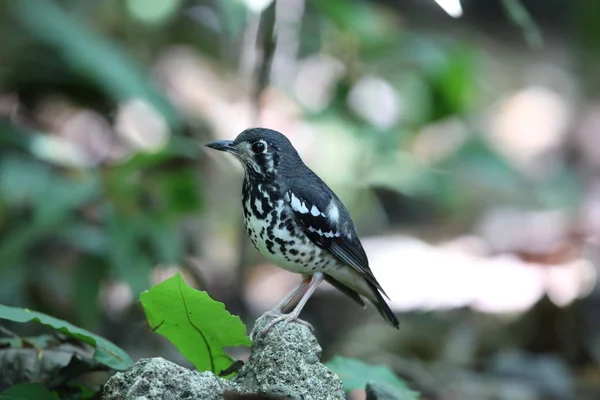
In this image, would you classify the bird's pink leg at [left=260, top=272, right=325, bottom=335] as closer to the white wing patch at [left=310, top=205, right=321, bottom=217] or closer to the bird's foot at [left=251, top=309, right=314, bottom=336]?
the bird's foot at [left=251, top=309, right=314, bottom=336]

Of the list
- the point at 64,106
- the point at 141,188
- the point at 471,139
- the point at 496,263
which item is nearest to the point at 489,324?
the point at 496,263

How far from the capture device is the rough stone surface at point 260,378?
2.95 m

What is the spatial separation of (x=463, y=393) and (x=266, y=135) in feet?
8.86

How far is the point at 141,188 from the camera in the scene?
5832 millimetres

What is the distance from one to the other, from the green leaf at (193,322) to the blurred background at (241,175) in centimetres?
191

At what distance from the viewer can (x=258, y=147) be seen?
391 centimetres

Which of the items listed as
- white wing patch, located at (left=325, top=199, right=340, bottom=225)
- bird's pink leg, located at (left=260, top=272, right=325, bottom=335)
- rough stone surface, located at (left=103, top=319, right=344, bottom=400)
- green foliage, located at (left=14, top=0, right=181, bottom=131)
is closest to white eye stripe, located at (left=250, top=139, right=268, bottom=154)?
white wing patch, located at (left=325, top=199, right=340, bottom=225)

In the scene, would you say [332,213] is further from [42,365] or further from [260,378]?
[42,365]

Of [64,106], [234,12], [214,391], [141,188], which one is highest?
[64,106]

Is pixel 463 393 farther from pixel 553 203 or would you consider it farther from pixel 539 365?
pixel 553 203

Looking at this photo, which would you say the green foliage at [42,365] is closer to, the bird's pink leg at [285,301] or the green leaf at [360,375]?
the bird's pink leg at [285,301]

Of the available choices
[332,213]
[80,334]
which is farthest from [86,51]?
[80,334]

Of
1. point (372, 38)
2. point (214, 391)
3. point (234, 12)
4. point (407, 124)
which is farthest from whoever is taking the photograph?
point (407, 124)

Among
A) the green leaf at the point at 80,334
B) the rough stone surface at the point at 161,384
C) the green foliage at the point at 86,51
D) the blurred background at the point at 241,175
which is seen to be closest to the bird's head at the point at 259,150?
the green leaf at the point at 80,334
